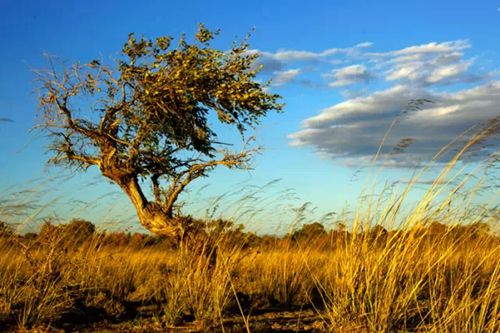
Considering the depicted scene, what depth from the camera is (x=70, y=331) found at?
6.66 metres

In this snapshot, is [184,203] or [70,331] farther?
[184,203]

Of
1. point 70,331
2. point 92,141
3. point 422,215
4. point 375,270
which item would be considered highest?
point 92,141

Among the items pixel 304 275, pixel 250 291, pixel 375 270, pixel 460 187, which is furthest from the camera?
pixel 304 275

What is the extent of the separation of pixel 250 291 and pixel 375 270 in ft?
14.5

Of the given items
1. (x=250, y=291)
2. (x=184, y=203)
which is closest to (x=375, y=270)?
(x=250, y=291)

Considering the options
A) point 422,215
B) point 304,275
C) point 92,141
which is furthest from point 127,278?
point 422,215

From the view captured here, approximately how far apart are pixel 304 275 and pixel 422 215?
4817 mm

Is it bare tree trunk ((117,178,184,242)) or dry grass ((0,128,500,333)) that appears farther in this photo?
bare tree trunk ((117,178,184,242))

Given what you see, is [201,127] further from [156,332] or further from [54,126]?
[156,332]

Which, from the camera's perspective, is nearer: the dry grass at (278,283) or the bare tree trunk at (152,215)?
the dry grass at (278,283)

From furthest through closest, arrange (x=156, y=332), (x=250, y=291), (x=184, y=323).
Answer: (x=250, y=291)
(x=184, y=323)
(x=156, y=332)

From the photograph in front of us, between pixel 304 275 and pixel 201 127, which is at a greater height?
pixel 201 127

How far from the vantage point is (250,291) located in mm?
9516

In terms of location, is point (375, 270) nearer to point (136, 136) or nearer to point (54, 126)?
point (136, 136)
